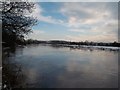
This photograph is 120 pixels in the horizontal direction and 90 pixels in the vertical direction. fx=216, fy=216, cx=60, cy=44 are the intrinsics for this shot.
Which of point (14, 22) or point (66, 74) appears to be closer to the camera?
point (14, 22)

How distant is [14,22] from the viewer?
13133 millimetres

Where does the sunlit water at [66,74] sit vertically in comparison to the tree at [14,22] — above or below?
below

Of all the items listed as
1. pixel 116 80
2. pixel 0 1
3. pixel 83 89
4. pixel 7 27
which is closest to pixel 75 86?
pixel 83 89

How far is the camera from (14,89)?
10367 mm

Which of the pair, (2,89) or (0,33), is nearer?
(2,89)

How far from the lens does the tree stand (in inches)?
507

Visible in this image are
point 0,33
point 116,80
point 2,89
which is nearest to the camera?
point 2,89

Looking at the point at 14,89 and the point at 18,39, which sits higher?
the point at 18,39

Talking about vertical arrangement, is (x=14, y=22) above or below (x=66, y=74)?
above

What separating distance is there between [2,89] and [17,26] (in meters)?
5.34

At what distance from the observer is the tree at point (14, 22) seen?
12.9 meters

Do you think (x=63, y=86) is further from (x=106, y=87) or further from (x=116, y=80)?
(x=116, y=80)

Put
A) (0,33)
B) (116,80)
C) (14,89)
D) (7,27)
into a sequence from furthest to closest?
(116,80), (7,27), (0,33), (14,89)

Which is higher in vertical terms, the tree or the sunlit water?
the tree
